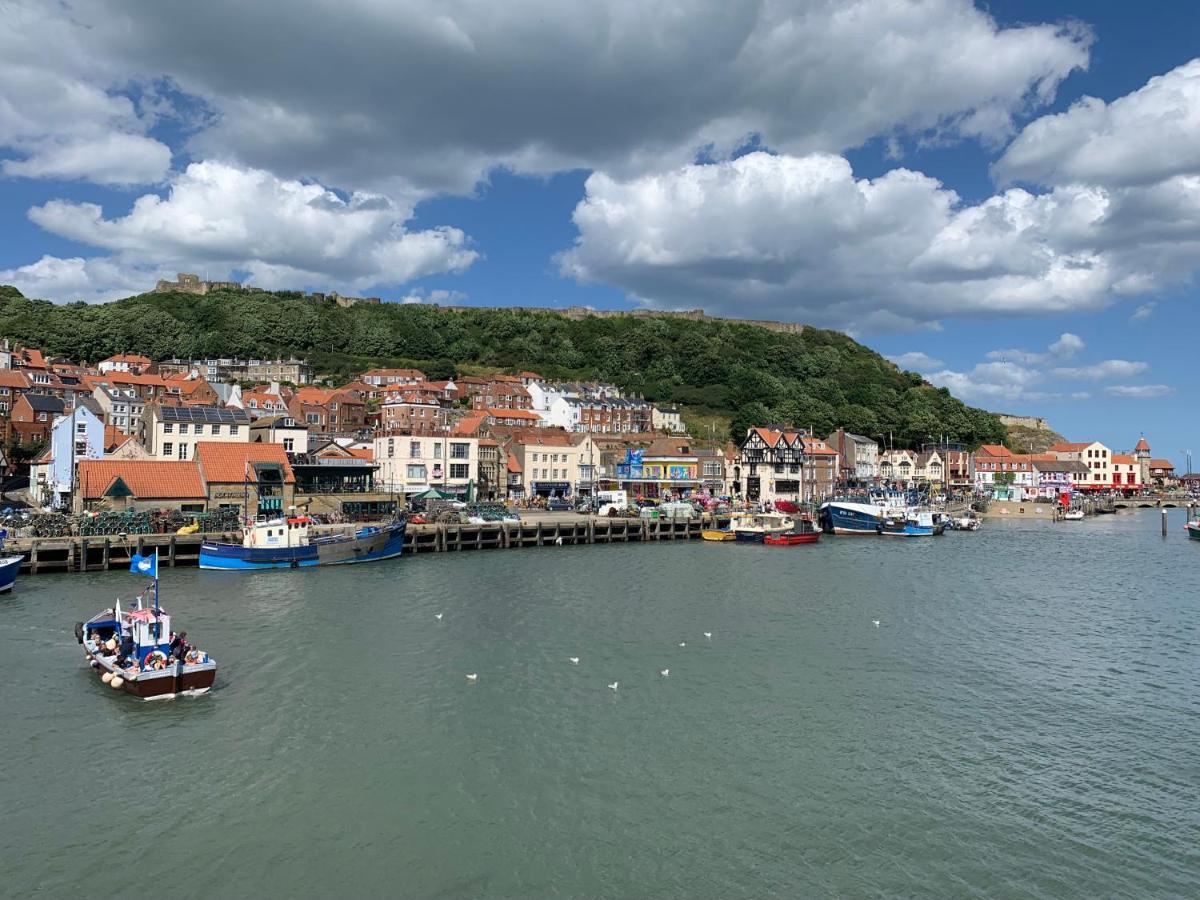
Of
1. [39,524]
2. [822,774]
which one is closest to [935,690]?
[822,774]

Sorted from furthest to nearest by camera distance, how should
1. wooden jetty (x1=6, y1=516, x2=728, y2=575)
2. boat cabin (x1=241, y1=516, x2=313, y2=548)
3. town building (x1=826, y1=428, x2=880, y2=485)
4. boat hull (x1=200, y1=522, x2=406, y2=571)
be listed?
1. town building (x1=826, y1=428, x2=880, y2=485)
2. boat cabin (x1=241, y1=516, x2=313, y2=548)
3. boat hull (x1=200, y1=522, x2=406, y2=571)
4. wooden jetty (x1=6, y1=516, x2=728, y2=575)

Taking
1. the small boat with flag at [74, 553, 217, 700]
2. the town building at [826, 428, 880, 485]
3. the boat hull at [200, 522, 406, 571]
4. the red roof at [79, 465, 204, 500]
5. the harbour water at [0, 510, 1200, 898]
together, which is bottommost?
the harbour water at [0, 510, 1200, 898]

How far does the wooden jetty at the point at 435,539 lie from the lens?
42.9 metres

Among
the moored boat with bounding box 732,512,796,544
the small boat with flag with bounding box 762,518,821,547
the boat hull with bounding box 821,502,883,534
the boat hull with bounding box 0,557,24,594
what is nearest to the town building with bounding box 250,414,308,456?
the boat hull with bounding box 0,557,24,594

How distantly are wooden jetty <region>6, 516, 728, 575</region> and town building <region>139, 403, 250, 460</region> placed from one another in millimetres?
16681

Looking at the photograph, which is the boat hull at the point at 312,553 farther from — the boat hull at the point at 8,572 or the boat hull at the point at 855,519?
the boat hull at the point at 855,519

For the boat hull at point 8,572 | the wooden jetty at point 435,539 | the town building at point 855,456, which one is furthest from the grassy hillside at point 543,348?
the boat hull at point 8,572

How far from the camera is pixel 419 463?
238 ft

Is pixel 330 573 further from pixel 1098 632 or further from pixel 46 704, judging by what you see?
pixel 1098 632

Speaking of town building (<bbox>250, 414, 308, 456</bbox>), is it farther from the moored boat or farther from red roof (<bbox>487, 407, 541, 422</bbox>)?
the moored boat

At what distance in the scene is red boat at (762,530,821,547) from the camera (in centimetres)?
6494

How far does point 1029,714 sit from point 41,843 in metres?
22.7

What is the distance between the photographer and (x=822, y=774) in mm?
18266

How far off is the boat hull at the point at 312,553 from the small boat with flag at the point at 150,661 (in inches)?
764
